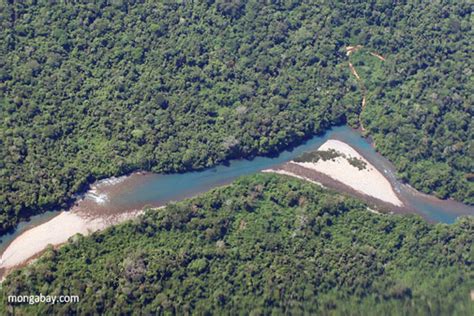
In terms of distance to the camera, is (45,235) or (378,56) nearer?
(45,235)

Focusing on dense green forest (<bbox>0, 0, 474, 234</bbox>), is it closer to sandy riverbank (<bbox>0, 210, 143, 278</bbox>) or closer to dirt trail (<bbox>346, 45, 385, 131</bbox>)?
dirt trail (<bbox>346, 45, 385, 131</bbox>)

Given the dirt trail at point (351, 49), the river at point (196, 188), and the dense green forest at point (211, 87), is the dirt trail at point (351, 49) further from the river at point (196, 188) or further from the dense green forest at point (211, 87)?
the river at point (196, 188)

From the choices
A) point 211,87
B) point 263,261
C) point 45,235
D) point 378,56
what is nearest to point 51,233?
point 45,235

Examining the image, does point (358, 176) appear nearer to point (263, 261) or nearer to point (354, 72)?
point (354, 72)

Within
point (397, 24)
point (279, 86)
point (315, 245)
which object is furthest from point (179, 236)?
point (397, 24)

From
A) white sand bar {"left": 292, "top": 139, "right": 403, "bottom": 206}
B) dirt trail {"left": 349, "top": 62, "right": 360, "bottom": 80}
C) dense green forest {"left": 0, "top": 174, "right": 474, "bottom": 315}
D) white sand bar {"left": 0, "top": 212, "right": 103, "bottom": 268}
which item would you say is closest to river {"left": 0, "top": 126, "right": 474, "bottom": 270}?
white sand bar {"left": 0, "top": 212, "right": 103, "bottom": 268}

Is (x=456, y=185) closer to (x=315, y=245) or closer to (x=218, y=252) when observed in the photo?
(x=315, y=245)
